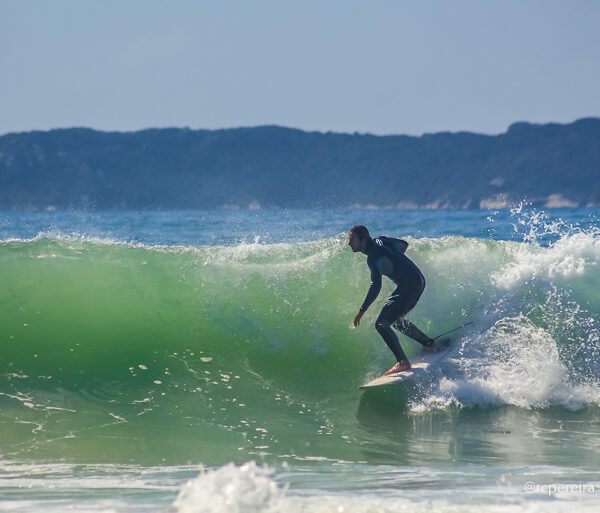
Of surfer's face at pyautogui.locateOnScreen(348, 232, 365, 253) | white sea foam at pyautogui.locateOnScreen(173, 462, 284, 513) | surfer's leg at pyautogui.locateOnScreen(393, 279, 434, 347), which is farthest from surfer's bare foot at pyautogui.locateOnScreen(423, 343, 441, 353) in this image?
white sea foam at pyautogui.locateOnScreen(173, 462, 284, 513)

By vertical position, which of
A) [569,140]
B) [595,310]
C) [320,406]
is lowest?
[320,406]

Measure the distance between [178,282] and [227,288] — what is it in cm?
81

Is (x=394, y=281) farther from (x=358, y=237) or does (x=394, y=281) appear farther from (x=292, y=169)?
(x=292, y=169)

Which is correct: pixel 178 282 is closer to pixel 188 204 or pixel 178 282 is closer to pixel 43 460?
pixel 43 460

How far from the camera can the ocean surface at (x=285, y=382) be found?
530 cm

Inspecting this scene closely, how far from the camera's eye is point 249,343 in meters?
9.60

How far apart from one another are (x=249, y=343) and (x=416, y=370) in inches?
98.4

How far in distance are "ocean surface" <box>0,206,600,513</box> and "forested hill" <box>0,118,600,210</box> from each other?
437ft

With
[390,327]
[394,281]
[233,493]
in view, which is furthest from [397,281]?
[233,493]

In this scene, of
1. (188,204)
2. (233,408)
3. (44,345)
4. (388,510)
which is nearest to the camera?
(388,510)

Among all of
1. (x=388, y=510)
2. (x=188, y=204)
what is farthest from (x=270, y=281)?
(x=188, y=204)

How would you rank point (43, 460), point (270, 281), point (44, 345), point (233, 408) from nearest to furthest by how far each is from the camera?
1. point (43, 460)
2. point (233, 408)
3. point (44, 345)
4. point (270, 281)

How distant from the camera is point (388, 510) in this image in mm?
4652

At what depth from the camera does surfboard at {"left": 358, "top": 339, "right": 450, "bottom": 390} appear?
787 cm
